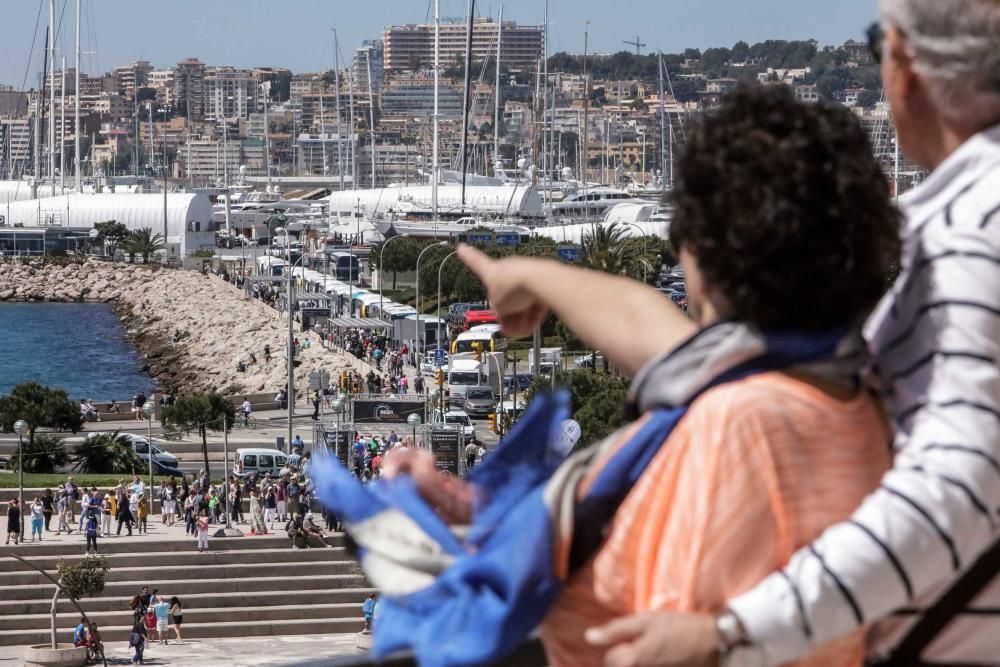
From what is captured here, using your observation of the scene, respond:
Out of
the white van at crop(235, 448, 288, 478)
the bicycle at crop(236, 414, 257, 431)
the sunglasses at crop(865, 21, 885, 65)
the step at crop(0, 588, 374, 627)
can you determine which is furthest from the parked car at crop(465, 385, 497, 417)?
the sunglasses at crop(865, 21, 885, 65)

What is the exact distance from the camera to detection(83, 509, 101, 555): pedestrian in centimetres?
1967

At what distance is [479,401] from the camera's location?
106ft

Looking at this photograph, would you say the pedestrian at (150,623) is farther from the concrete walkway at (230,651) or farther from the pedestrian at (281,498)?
the pedestrian at (281,498)

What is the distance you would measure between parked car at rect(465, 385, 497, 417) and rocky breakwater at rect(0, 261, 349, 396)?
28.9 ft

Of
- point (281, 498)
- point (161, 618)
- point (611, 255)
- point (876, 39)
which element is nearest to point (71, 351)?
point (611, 255)

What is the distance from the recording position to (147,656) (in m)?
17.8

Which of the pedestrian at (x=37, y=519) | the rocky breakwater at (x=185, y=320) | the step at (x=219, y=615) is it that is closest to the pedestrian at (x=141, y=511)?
the pedestrian at (x=37, y=519)

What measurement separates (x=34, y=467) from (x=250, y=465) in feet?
10.5

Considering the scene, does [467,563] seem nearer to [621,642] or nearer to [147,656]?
[621,642]

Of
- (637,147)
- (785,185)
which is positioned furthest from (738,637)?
(637,147)

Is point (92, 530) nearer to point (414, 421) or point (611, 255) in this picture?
point (414, 421)

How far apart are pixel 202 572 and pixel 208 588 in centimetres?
24

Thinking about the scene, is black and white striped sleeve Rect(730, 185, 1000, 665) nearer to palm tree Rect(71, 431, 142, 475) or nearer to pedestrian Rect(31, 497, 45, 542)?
pedestrian Rect(31, 497, 45, 542)

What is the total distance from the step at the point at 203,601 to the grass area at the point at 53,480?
394 centimetres
